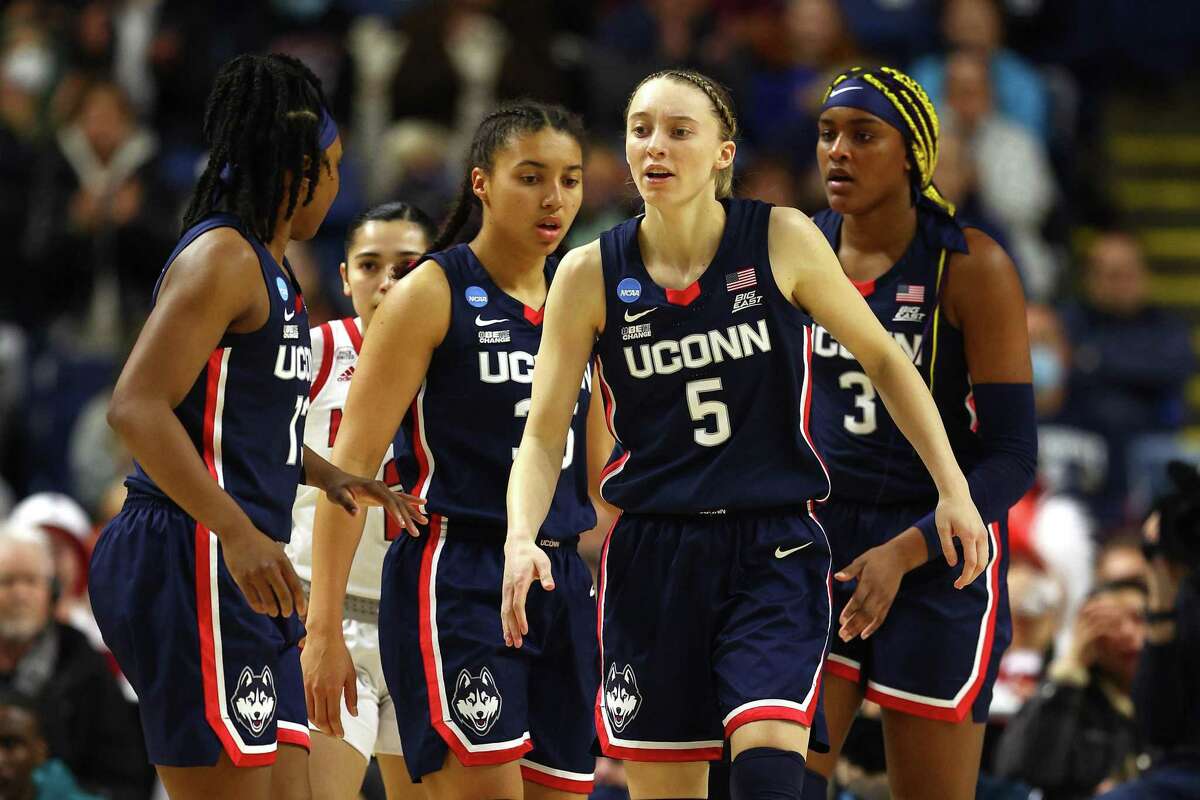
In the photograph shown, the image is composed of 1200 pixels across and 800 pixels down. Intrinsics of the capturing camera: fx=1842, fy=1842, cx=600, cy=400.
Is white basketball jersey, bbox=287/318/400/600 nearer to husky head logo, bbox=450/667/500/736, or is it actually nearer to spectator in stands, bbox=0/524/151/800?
husky head logo, bbox=450/667/500/736

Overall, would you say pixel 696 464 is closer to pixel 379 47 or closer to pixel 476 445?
pixel 476 445

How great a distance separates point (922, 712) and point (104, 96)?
8.38 m

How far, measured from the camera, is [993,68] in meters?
12.6

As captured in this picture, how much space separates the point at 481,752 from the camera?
4.69m

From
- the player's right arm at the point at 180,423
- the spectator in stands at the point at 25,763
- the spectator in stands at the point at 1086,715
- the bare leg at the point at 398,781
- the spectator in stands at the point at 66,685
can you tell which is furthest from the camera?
the spectator in stands at the point at 66,685

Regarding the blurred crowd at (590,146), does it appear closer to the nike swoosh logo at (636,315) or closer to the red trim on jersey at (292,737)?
the red trim on jersey at (292,737)

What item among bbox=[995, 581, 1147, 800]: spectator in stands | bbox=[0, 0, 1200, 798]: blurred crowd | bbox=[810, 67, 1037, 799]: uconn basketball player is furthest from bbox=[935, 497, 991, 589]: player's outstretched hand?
bbox=[0, 0, 1200, 798]: blurred crowd

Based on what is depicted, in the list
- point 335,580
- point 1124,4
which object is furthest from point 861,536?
point 1124,4

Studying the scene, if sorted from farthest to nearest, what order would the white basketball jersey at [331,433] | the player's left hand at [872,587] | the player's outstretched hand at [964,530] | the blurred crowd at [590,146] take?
the blurred crowd at [590,146], the white basketball jersey at [331,433], the player's left hand at [872,587], the player's outstretched hand at [964,530]

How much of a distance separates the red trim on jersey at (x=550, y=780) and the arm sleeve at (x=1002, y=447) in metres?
1.12

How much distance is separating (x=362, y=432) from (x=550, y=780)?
3.45 feet

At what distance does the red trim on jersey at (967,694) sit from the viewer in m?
4.87

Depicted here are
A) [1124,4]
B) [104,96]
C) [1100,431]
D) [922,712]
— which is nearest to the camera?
[922,712]

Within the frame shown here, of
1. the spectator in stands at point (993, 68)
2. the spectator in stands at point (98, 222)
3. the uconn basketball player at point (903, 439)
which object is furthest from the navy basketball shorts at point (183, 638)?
the spectator in stands at point (993, 68)
